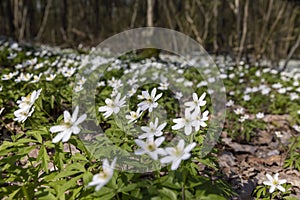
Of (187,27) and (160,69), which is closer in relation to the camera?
(160,69)

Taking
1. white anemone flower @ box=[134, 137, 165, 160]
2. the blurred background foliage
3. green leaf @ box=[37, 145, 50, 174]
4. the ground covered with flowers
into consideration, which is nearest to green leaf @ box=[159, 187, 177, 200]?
the ground covered with flowers

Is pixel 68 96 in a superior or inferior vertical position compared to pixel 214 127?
inferior

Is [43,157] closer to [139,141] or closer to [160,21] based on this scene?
[139,141]

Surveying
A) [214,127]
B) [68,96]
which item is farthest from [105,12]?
[214,127]

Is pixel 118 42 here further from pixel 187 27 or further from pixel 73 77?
pixel 73 77

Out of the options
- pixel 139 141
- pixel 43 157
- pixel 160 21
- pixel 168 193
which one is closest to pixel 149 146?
pixel 139 141

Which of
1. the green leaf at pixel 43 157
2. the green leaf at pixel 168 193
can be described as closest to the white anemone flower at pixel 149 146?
the green leaf at pixel 168 193

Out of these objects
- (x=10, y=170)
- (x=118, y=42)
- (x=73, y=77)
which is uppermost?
(x=10, y=170)

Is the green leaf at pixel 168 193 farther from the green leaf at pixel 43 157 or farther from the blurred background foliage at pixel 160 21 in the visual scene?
the blurred background foliage at pixel 160 21

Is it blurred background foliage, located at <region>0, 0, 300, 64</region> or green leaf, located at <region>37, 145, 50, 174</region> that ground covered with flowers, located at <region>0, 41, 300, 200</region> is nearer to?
green leaf, located at <region>37, 145, 50, 174</region>
